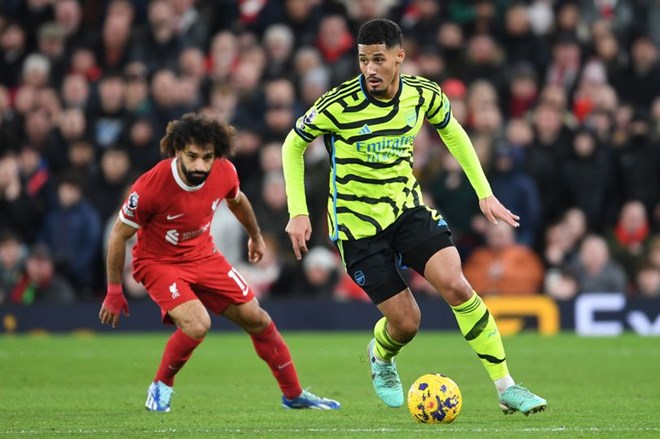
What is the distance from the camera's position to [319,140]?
57.8 feet

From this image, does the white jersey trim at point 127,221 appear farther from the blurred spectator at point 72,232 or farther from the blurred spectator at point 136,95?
the blurred spectator at point 136,95

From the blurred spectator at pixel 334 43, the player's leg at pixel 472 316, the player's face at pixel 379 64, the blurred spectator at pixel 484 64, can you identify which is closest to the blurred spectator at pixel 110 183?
the blurred spectator at pixel 334 43

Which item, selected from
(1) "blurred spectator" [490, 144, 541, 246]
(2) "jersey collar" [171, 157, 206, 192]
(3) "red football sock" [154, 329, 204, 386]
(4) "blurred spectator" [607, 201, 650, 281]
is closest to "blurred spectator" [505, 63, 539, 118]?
(1) "blurred spectator" [490, 144, 541, 246]

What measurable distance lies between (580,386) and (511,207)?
5.27m

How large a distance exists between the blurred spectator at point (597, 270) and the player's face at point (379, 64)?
822 centimetres

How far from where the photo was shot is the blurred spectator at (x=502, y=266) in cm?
1684

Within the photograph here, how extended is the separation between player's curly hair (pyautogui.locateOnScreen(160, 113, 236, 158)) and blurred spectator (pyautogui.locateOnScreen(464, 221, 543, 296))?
760 cm

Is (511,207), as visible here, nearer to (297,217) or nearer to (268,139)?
(268,139)

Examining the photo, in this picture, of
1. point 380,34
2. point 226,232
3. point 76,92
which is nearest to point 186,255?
point 380,34

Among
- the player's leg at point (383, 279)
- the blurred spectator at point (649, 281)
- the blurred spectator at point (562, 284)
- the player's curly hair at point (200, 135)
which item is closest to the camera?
the player's leg at point (383, 279)

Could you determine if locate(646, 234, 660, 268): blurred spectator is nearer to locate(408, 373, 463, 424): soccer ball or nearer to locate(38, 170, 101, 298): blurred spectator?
locate(38, 170, 101, 298): blurred spectator

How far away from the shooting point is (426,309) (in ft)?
57.8

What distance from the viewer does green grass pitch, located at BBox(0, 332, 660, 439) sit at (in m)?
8.43

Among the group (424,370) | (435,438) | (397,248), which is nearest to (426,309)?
(424,370)
